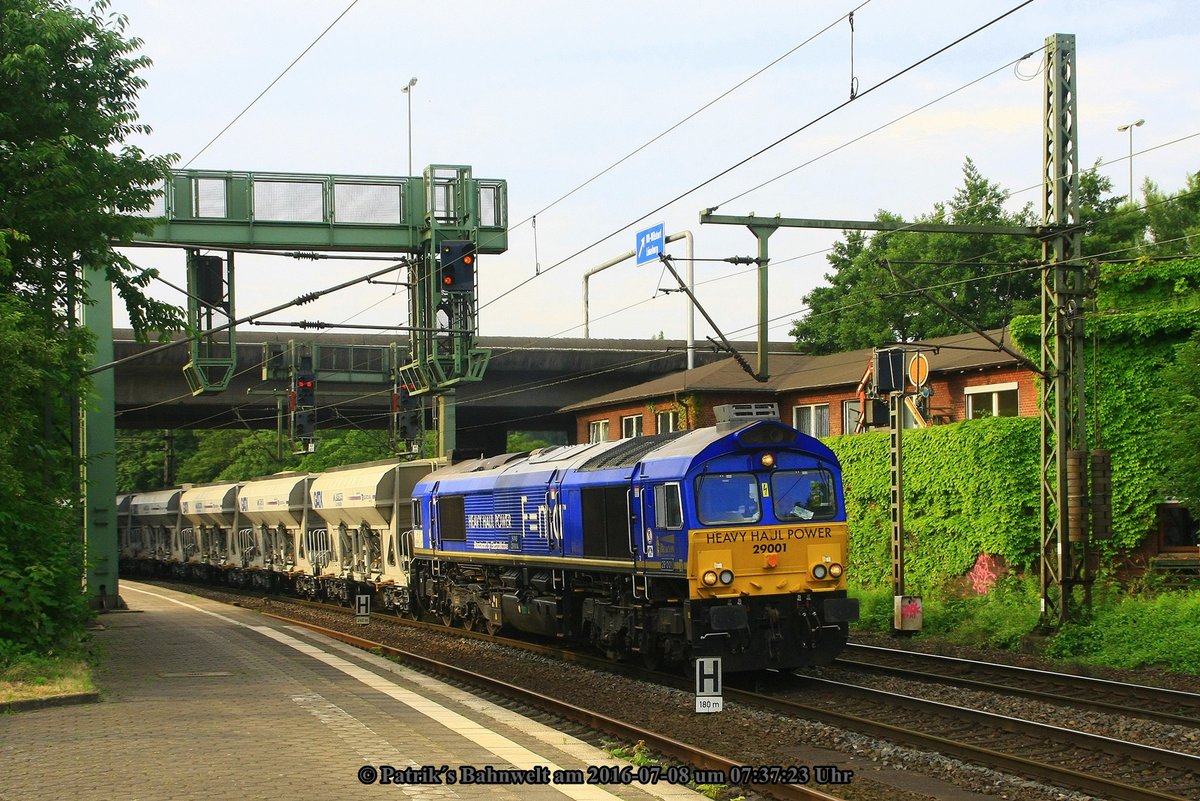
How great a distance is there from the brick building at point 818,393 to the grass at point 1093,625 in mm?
5041

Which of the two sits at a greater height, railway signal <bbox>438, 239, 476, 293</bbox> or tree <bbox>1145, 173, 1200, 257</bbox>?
tree <bbox>1145, 173, 1200, 257</bbox>

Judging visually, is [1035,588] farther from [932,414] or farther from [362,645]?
[362,645]

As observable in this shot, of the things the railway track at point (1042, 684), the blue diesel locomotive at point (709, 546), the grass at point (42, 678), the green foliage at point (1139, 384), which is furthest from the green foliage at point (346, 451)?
the grass at point (42, 678)

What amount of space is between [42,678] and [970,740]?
10217mm

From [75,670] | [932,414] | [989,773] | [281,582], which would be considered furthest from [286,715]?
[281,582]

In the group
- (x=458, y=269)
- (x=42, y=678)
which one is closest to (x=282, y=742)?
(x=42, y=678)

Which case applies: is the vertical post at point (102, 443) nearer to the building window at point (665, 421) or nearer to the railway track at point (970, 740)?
the railway track at point (970, 740)

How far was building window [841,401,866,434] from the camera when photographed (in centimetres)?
3503

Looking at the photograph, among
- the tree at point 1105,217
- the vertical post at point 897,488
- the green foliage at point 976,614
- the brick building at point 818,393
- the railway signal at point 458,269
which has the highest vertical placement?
the tree at point 1105,217

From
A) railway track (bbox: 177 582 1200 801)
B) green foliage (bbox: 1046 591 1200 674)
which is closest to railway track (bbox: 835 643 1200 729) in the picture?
railway track (bbox: 177 582 1200 801)

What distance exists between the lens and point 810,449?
55.2 feet

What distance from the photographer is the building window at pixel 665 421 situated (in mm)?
40281

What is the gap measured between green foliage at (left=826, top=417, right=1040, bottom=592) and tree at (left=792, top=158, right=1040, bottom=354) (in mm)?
21152

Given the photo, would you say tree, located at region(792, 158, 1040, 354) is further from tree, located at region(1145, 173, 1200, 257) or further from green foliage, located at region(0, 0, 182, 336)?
green foliage, located at region(0, 0, 182, 336)
